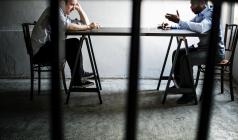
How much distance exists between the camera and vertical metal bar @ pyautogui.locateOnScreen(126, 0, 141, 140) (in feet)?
2.51

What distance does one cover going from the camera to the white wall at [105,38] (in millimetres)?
4809

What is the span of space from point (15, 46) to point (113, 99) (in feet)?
5.89

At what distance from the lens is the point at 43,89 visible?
443 cm

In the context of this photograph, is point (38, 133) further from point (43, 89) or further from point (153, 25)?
point (153, 25)

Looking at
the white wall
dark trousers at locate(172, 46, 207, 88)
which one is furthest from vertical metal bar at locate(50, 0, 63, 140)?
the white wall

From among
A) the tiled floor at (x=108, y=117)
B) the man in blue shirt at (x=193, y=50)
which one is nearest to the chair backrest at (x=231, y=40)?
the man in blue shirt at (x=193, y=50)

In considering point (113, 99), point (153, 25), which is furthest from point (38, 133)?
point (153, 25)

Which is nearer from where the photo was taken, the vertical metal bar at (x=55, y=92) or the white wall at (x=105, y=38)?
the vertical metal bar at (x=55, y=92)

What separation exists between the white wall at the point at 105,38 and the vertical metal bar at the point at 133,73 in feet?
13.0

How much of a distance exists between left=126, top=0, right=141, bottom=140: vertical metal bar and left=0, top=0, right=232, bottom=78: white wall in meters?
3.95

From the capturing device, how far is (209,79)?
0.80 m

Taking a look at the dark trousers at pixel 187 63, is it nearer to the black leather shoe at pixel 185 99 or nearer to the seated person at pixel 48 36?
the black leather shoe at pixel 185 99

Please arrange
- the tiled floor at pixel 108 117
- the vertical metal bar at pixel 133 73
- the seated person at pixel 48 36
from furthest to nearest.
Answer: the seated person at pixel 48 36
the tiled floor at pixel 108 117
the vertical metal bar at pixel 133 73

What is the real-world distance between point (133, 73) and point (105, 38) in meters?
4.15
